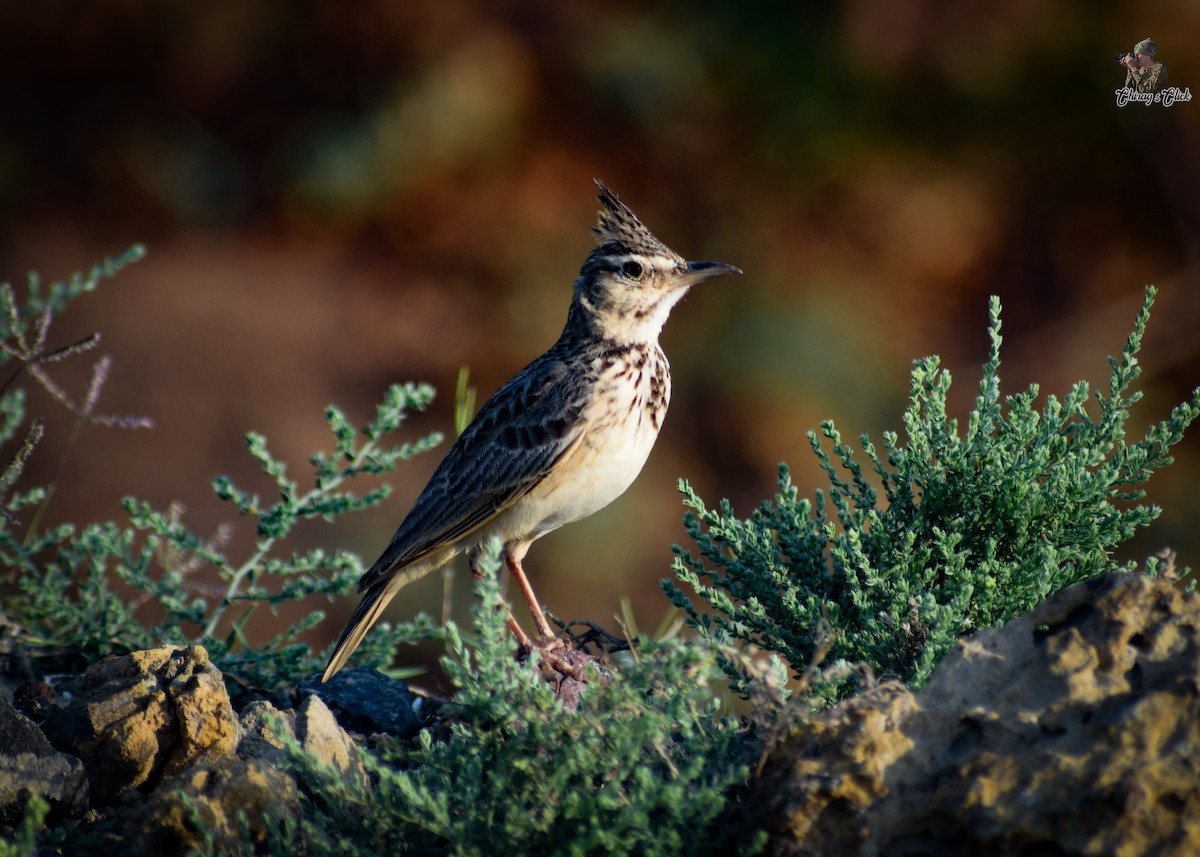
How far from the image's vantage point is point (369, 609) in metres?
4.90

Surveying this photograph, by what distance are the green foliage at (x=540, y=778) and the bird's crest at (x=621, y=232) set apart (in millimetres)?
2508

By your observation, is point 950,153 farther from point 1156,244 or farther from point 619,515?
point 619,515

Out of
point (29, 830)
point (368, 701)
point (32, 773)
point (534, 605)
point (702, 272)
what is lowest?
point (29, 830)

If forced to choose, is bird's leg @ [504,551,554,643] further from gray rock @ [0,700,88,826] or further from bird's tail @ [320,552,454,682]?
gray rock @ [0,700,88,826]

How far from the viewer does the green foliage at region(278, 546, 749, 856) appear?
2703 mm

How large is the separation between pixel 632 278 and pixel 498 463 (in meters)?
0.94

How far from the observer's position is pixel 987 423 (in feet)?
12.9

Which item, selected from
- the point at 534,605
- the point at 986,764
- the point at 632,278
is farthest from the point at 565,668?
the point at 986,764

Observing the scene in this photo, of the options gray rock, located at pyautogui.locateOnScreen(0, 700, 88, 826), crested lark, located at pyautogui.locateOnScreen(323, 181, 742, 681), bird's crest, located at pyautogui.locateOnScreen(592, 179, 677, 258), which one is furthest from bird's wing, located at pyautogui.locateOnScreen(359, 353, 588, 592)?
gray rock, located at pyautogui.locateOnScreen(0, 700, 88, 826)

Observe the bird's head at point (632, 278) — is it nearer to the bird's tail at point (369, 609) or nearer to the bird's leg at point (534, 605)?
the bird's leg at point (534, 605)

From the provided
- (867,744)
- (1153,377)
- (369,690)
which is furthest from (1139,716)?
(1153,377)

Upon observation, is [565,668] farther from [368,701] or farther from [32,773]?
[32,773]

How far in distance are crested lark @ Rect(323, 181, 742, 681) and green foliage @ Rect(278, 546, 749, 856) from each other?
1720mm

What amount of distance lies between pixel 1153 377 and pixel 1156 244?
4.04 feet
